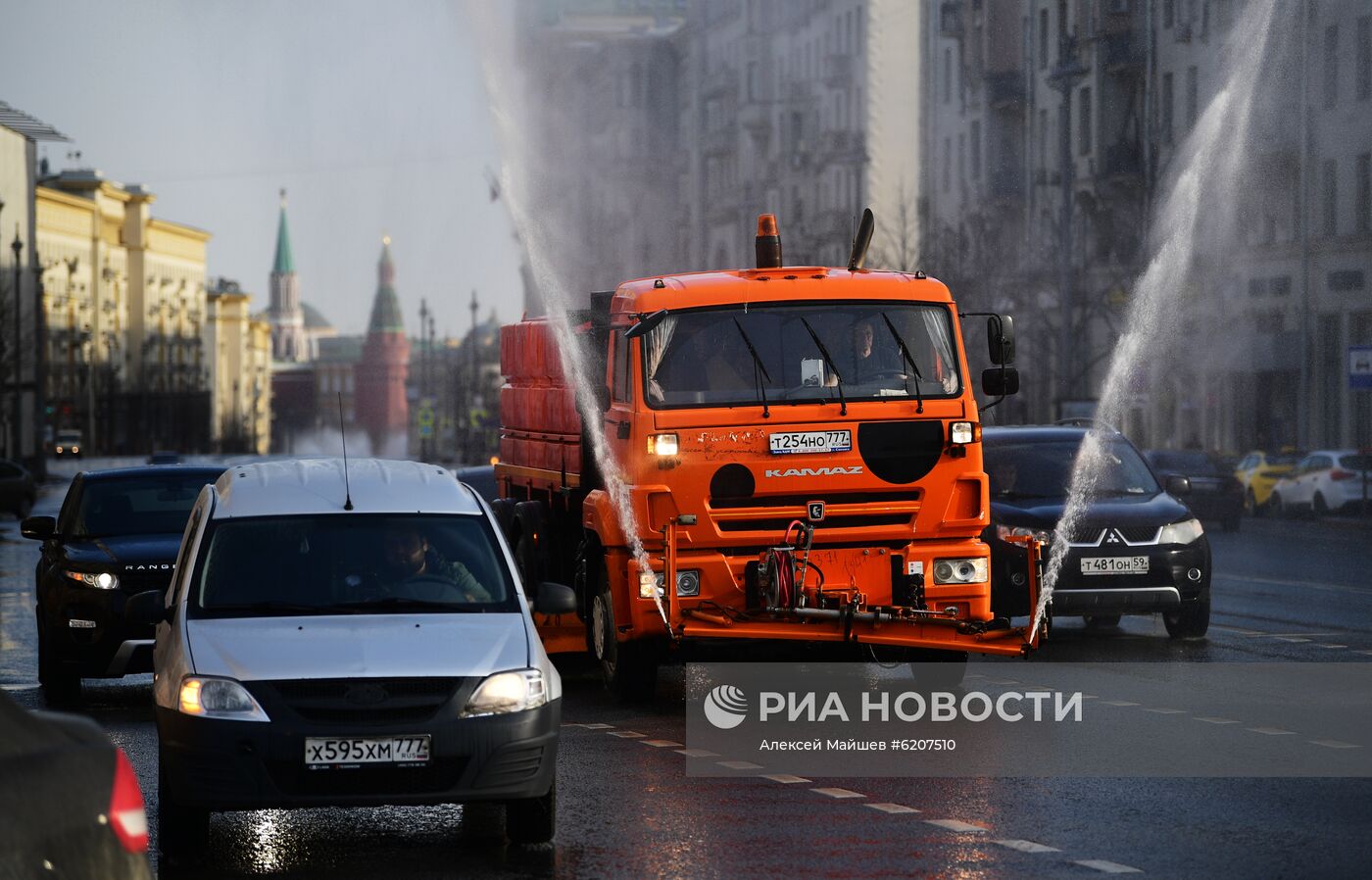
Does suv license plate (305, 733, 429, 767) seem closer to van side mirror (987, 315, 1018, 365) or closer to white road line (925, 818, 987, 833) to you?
white road line (925, 818, 987, 833)

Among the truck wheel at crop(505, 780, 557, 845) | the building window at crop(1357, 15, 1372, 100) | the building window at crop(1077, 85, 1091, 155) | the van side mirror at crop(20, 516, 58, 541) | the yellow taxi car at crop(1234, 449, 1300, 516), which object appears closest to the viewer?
the truck wheel at crop(505, 780, 557, 845)

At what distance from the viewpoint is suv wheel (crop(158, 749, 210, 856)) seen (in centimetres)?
933

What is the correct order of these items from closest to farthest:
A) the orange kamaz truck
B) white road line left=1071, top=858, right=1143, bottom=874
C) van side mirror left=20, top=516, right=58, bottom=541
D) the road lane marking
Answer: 1. white road line left=1071, top=858, right=1143, bottom=874
2. the road lane marking
3. the orange kamaz truck
4. van side mirror left=20, top=516, right=58, bottom=541

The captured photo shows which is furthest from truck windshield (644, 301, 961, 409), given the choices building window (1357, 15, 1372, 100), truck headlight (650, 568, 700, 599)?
building window (1357, 15, 1372, 100)

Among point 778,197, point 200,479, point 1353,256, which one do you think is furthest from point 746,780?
point 778,197

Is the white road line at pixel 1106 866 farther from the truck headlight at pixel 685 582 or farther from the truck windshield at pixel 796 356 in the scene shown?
the truck windshield at pixel 796 356


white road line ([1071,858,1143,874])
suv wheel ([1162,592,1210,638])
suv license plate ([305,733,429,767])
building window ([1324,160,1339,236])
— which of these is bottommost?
suv wheel ([1162,592,1210,638])

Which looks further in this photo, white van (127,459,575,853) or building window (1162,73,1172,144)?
building window (1162,73,1172,144)

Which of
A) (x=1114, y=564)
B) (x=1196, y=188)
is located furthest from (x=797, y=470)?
(x=1196, y=188)

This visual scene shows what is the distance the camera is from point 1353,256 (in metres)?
55.8

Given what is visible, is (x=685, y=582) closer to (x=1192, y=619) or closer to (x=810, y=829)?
(x=810, y=829)

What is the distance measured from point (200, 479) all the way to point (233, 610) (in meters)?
8.35

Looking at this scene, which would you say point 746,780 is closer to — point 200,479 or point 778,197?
point 200,479

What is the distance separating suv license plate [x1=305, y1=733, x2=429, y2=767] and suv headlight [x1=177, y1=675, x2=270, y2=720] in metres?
0.24
